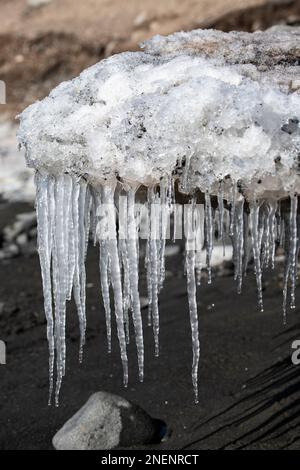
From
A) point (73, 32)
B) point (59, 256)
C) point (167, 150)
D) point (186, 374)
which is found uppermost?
point (73, 32)

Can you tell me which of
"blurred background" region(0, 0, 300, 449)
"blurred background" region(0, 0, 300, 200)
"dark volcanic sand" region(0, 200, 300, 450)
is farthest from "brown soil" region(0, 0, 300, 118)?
"dark volcanic sand" region(0, 200, 300, 450)

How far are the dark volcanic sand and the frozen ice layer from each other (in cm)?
200

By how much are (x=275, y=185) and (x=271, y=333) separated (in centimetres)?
286

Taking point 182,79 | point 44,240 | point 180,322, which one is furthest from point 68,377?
point 182,79

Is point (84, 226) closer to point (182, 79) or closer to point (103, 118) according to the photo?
point (103, 118)

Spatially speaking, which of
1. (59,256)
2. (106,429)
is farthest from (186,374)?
(59,256)

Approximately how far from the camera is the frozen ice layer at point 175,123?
209 centimetres

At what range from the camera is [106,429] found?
12.4 feet

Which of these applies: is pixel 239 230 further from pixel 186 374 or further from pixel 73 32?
pixel 73 32

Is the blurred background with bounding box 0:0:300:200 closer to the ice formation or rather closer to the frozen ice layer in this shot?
the ice formation

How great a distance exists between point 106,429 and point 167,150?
2129 mm

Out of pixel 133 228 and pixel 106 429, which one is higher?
pixel 133 228

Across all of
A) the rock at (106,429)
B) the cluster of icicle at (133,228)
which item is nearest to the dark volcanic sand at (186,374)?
the rock at (106,429)

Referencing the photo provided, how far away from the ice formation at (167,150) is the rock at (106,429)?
124cm
